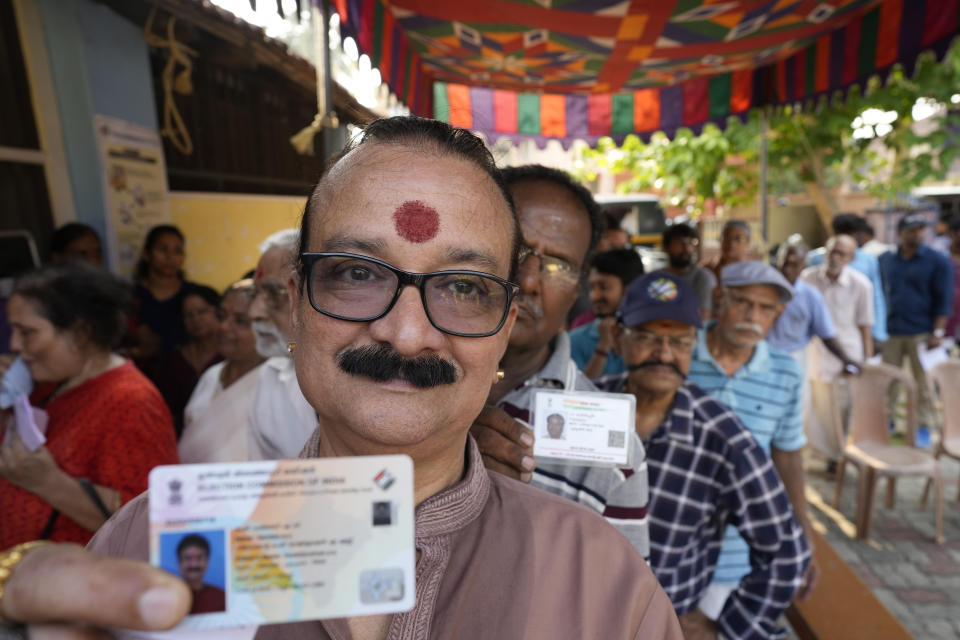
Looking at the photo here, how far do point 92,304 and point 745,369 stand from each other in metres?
3.13

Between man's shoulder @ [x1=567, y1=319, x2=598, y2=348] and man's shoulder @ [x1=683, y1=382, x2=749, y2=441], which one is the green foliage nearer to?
man's shoulder @ [x1=567, y1=319, x2=598, y2=348]

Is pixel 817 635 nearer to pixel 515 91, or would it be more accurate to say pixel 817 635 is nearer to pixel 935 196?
pixel 515 91

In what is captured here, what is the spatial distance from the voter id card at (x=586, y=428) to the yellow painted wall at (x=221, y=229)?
442 centimetres

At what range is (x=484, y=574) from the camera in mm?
1038

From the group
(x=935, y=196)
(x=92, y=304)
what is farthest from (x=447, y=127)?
(x=935, y=196)

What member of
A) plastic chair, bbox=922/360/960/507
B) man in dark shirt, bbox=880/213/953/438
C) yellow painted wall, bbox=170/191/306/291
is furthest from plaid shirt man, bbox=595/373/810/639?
man in dark shirt, bbox=880/213/953/438

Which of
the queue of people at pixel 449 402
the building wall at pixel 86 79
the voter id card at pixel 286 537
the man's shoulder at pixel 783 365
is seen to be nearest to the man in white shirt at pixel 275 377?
the queue of people at pixel 449 402

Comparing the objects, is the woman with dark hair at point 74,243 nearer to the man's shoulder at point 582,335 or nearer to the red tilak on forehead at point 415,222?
the man's shoulder at point 582,335

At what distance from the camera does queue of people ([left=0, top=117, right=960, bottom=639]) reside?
3.24ft

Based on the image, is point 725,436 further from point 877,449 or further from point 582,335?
point 877,449

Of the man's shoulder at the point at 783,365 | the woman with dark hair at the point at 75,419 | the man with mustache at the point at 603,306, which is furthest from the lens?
the man with mustache at the point at 603,306

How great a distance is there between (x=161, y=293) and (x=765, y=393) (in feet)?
13.4

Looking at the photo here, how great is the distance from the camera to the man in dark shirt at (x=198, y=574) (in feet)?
2.24

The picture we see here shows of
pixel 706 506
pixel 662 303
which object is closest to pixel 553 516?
pixel 706 506
